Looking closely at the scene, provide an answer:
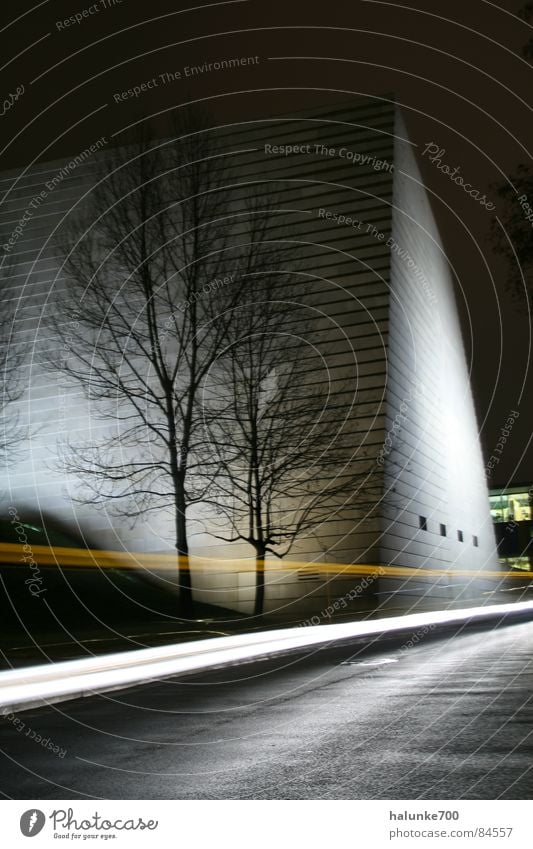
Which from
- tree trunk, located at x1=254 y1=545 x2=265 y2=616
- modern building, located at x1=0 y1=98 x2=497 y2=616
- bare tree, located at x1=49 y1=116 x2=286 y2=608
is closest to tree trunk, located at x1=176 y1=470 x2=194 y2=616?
bare tree, located at x1=49 y1=116 x2=286 y2=608

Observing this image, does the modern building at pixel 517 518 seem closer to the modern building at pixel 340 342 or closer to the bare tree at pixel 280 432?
the modern building at pixel 340 342

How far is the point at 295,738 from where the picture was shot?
6.51m

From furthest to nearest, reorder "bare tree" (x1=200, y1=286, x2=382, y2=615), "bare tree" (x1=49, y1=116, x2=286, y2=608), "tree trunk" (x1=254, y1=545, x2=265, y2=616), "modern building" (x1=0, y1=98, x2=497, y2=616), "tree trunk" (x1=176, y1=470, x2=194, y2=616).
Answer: "modern building" (x1=0, y1=98, x2=497, y2=616), "tree trunk" (x1=254, y1=545, x2=265, y2=616), "bare tree" (x1=200, y1=286, x2=382, y2=615), "bare tree" (x1=49, y1=116, x2=286, y2=608), "tree trunk" (x1=176, y1=470, x2=194, y2=616)

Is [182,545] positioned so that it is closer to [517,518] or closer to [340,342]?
[340,342]

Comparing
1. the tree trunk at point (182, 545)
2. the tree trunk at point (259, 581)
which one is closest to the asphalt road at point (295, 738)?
the tree trunk at point (182, 545)

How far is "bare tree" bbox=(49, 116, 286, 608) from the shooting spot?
22141mm

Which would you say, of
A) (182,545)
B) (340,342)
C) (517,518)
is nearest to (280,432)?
(182,545)

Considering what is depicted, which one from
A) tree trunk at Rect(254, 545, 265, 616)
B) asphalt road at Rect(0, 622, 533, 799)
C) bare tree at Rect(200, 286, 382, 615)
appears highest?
bare tree at Rect(200, 286, 382, 615)

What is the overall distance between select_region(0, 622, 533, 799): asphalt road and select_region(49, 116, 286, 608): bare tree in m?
10.1

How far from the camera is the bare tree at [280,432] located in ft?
85.1

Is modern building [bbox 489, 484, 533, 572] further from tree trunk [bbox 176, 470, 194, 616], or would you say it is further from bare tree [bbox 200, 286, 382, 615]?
tree trunk [bbox 176, 470, 194, 616]

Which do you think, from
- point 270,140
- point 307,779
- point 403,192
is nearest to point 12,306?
point 270,140

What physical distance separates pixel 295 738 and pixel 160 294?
22352mm
